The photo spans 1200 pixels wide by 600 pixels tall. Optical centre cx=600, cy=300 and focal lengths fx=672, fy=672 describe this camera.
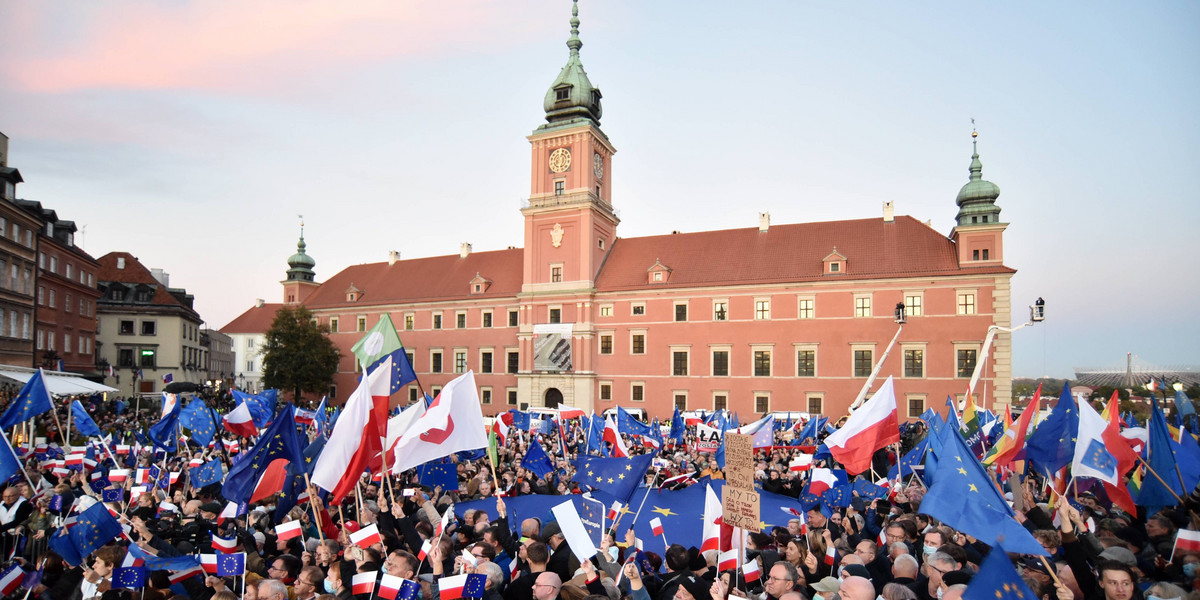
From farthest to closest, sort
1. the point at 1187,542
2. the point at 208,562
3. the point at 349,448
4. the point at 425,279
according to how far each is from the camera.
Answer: the point at 425,279
the point at 349,448
the point at 208,562
the point at 1187,542

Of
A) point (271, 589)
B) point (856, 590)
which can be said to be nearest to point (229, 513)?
point (271, 589)

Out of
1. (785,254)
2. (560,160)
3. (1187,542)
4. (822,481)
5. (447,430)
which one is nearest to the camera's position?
(1187,542)

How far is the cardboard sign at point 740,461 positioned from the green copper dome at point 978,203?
3727cm

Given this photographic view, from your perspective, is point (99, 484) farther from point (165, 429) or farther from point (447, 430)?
point (447, 430)

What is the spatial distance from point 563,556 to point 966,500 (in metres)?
3.97

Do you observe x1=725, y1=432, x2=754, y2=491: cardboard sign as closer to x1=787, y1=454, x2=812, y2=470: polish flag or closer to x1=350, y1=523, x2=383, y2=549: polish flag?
x1=350, y1=523, x2=383, y2=549: polish flag

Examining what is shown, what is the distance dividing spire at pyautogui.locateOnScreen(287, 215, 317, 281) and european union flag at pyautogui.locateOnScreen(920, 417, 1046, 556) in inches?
2525

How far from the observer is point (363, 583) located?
594 centimetres

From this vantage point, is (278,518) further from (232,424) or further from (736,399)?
(736,399)

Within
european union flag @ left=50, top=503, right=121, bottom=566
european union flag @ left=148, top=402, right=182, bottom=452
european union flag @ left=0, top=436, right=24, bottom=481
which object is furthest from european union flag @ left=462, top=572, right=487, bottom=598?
european union flag @ left=148, top=402, right=182, bottom=452

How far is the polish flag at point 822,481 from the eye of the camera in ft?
37.5

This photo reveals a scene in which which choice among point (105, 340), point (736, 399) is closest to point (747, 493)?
point (736, 399)

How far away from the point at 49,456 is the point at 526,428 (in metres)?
14.7

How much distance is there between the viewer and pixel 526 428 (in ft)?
84.6
